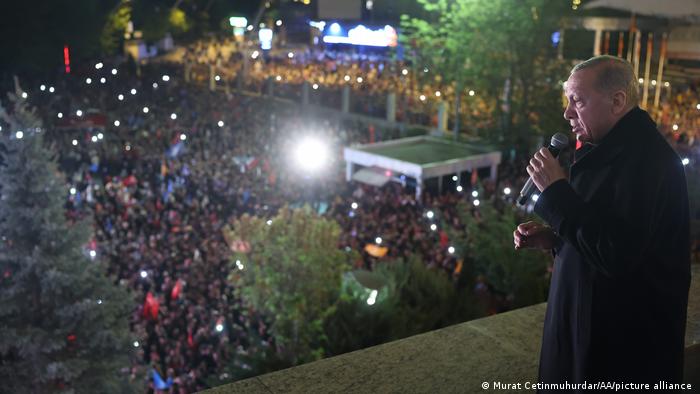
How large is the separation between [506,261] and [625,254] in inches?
333

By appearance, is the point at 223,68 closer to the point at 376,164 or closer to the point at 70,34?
the point at 70,34

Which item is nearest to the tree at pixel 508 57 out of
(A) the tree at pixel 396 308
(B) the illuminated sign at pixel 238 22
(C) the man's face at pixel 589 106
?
(A) the tree at pixel 396 308

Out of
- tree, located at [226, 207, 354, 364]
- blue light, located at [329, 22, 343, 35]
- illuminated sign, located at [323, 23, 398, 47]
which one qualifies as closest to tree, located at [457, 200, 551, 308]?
tree, located at [226, 207, 354, 364]

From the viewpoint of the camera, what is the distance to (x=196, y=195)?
719 inches

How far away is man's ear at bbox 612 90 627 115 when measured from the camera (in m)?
2.01

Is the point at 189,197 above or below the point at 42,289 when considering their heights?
below

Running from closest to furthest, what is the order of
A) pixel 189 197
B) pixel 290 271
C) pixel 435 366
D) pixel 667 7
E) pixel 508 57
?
pixel 435 366 < pixel 290 271 < pixel 667 7 < pixel 189 197 < pixel 508 57

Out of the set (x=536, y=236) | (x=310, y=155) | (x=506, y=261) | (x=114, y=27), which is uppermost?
(x=536, y=236)

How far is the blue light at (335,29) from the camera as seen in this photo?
1843 inches

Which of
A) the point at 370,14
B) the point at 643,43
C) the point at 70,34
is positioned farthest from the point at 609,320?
the point at 370,14

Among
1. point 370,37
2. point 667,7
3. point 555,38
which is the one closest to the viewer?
point 667,7

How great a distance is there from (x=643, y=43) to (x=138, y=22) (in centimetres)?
2826

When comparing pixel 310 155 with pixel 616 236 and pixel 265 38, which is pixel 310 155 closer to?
pixel 616 236

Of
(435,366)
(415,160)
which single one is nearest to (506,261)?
(435,366)
